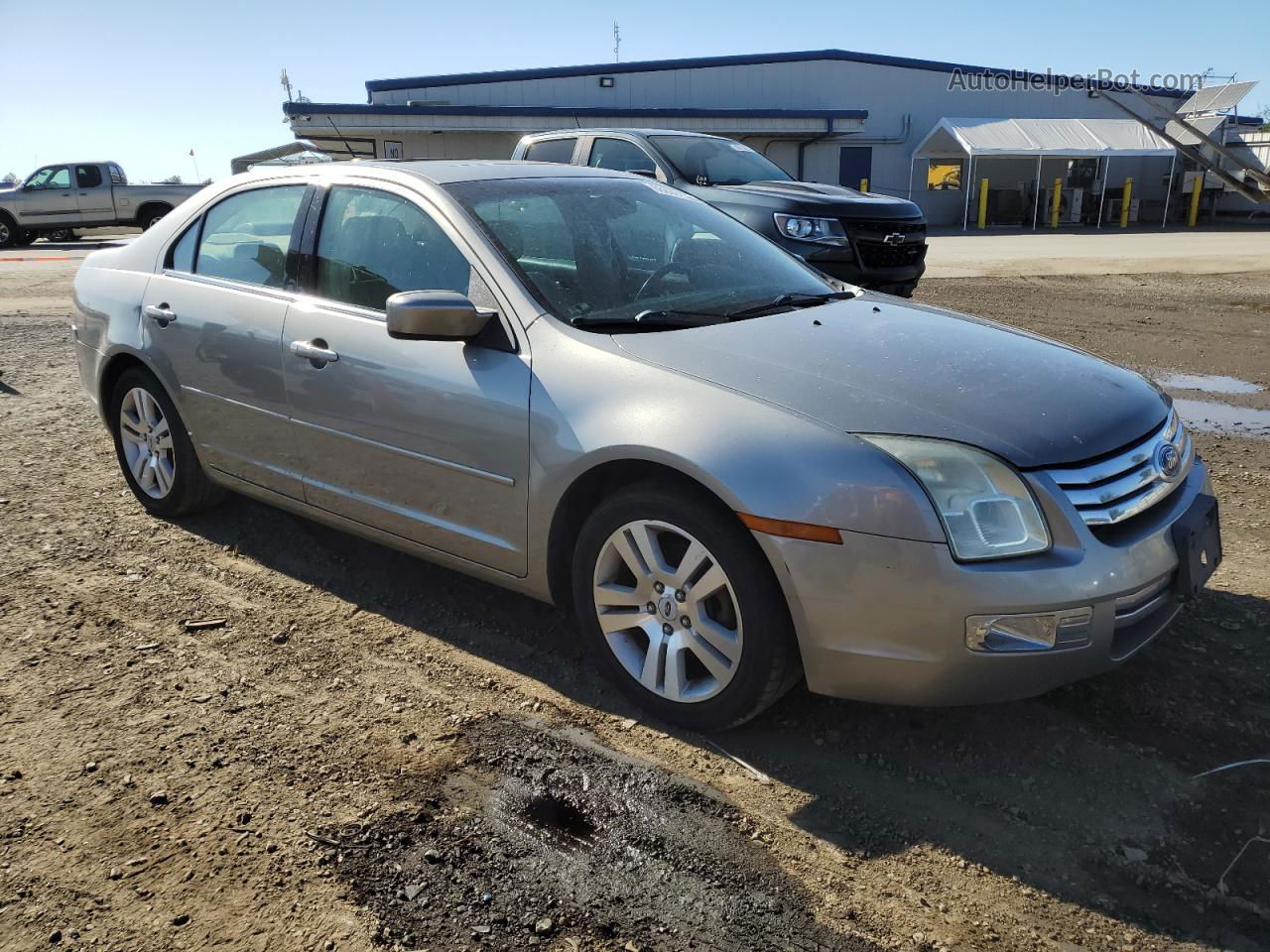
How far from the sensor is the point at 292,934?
2.28 metres

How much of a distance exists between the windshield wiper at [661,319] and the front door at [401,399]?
0.84 ft

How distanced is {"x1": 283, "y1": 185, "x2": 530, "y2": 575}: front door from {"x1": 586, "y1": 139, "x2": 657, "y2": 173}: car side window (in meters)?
5.83

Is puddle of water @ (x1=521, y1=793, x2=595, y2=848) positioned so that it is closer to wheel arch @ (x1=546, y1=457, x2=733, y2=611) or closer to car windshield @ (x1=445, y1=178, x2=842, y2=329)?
wheel arch @ (x1=546, y1=457, x2=733, y2=611)

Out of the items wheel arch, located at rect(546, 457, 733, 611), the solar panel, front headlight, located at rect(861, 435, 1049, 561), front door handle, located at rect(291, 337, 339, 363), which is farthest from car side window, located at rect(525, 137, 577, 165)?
the solar panel

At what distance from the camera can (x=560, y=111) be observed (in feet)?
96.8

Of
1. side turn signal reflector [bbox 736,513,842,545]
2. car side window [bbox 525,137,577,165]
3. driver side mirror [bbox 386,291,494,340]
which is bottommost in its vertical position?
side turn signal reflector [bbox 736,513,842,545]

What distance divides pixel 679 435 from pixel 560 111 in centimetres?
2873

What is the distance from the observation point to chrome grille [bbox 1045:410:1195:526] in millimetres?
2732

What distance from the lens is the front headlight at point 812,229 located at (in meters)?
8.71

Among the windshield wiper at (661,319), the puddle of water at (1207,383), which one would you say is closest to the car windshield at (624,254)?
the windshield wiper at (661,319)

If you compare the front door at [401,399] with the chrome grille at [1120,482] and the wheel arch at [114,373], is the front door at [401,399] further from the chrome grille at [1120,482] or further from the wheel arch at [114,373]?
the chrome grille at [1120,482]

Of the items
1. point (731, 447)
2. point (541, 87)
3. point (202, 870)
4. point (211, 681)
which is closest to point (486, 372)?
point (731, 447)

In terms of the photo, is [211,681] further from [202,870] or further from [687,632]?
[687,632]

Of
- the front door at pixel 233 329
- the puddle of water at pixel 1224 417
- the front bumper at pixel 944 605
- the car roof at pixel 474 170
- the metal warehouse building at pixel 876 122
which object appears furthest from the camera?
the metal warehouse building at pixel 876 122
